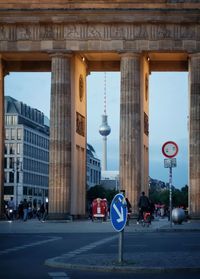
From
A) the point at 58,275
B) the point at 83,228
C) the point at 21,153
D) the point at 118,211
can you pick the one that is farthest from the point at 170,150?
the point at 21,153

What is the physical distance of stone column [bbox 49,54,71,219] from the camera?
63469mm

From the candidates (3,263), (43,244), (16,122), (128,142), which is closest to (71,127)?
(128,142)

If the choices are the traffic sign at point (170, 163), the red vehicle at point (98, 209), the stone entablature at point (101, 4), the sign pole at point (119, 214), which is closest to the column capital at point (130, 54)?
the stone entablature at point (101, 4)

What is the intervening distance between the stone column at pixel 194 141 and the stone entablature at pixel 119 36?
1.75 metres

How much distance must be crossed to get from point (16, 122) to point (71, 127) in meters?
115

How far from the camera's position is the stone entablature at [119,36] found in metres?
64.1

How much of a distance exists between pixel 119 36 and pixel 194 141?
9807mm

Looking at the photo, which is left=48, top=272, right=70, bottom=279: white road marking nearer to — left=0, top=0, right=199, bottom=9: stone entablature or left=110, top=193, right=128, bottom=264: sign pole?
left=110, top=193, right=128, bottom=264: sign pole

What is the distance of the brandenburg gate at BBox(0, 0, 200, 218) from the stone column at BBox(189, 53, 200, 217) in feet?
0.25

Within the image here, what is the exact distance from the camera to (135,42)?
6444cm

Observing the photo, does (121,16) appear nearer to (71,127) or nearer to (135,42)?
(135,42)

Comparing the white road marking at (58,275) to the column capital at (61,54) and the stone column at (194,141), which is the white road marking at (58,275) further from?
the column capital at (61,54)

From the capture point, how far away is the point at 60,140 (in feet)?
210

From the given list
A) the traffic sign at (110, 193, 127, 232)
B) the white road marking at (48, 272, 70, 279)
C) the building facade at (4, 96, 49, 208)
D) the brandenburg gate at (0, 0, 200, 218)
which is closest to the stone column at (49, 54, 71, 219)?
the brandenburg gate at (0, 0, 200, 218)
